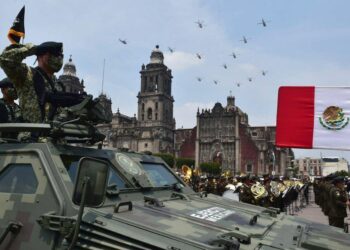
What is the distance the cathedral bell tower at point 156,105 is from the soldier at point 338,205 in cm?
8647

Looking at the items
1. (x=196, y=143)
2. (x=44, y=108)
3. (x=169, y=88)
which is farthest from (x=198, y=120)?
(x=44, y=108)

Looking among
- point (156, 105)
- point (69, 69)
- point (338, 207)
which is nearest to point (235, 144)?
point (156, 105)

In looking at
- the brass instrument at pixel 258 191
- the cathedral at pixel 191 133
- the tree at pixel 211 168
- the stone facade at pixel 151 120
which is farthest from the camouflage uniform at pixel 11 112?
the stone facade at pixel 151 120

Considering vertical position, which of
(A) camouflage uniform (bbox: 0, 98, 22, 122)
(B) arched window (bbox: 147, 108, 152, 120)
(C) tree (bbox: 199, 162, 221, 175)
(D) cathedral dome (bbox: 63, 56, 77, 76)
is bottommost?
(C) tree (bbox: 199, 162, 221, 175)

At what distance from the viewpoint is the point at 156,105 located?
333ft

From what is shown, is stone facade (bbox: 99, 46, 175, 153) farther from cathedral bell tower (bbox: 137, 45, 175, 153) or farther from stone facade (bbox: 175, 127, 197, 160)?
stone facade (bbox: 175, 127, 197, 160)

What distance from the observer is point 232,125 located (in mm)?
95062

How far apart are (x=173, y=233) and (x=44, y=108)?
8.47ft

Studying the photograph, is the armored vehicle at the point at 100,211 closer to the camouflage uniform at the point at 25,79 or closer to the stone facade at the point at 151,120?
the camouflage uniform at the point at 25,79

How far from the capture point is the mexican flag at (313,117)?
7320 millimetres

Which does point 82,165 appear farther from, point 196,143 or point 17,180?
point 196,143

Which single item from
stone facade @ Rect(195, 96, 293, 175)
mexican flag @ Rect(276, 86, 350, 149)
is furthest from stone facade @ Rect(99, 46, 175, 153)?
mexican flag @ Rect(276, 86, 350, 149)

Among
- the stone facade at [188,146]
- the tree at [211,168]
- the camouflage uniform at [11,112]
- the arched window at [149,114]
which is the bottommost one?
the tree at [211,168]

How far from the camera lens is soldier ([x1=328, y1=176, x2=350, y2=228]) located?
39.0ft
